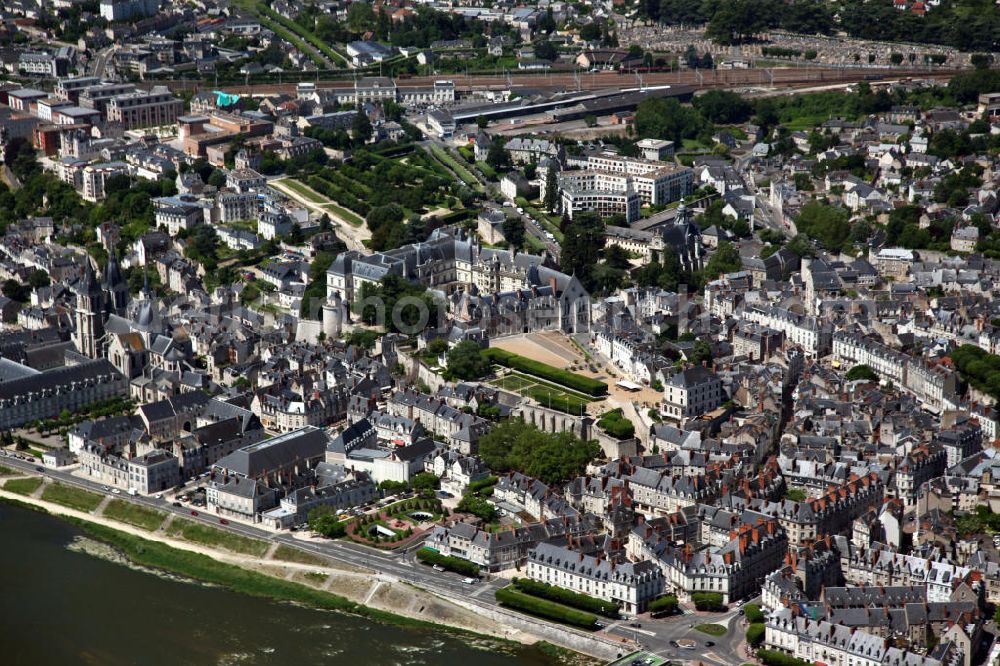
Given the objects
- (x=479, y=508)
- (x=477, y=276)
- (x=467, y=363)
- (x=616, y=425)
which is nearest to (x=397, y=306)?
(x=477, y=276)

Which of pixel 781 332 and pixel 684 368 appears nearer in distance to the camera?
pixel 684 368

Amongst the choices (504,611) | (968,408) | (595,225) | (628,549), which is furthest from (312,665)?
(595,225)

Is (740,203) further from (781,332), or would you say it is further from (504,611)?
(504,611)

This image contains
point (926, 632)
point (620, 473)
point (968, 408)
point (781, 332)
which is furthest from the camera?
point (781, 332)

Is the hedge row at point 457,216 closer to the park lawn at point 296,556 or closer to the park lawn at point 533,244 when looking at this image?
the park lawn at point 533,244

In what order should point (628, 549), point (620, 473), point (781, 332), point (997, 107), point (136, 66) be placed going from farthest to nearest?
1. point (136, 66)
2. point (997, 107)
3. point (781, 332)
4. point (620, 473)
5. point (628, 549)

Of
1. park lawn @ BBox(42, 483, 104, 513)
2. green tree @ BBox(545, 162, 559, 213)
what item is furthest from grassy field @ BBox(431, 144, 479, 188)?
park lawn @ BBox(42, 483, 104, 513)
